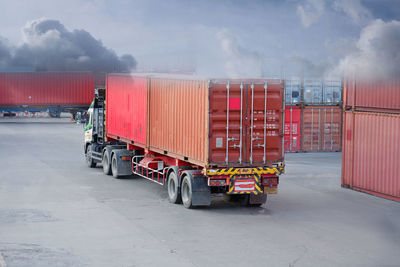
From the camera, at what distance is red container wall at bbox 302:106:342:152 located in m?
38.8

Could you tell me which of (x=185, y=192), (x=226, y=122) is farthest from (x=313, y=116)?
(x=226, y=122)

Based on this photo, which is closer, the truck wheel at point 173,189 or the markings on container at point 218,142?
the markings on container at point 218,142

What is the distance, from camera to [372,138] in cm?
2247

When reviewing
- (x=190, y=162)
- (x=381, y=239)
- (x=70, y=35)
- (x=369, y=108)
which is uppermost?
(x=70, y=35)

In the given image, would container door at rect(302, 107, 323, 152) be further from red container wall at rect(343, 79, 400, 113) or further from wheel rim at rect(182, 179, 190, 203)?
wheel rim at rect(182, 179, 190, 203)

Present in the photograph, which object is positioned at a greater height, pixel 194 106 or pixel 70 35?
pixel 70 35

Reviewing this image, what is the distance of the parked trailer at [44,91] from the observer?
65.6m

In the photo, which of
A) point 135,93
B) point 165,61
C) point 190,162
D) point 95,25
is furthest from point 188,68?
point 135,93

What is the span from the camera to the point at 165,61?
1603 cm

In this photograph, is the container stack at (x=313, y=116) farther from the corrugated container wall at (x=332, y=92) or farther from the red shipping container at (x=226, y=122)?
the red shipping container at (x=226, y=122)

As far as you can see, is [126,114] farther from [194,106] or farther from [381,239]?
[381,239]

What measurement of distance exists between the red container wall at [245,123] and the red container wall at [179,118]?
0.32 m

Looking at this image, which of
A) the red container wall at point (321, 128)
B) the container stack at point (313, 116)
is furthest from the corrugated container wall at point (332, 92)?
the red container wall at point (321, 128)

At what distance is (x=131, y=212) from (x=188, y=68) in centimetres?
499
